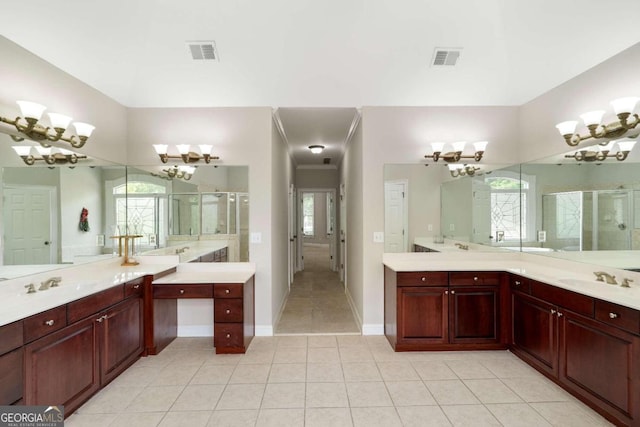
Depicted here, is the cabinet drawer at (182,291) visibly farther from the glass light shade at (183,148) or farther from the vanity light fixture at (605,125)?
the vanity light fixture at (605,125)

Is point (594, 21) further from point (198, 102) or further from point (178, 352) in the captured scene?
point (178, 352)

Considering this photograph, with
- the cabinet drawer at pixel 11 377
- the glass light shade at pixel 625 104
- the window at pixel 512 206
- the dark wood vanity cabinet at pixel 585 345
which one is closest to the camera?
the cabinet drawer at pixel 11 377

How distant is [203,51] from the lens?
2.98 m

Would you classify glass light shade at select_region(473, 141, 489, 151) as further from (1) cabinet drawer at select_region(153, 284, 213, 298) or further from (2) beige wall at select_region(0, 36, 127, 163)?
(2) beige wall at select_region(0, 36, 127, 163)

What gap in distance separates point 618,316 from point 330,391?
198cm

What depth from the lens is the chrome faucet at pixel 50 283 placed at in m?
2.33

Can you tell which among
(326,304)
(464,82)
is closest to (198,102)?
(464,82)

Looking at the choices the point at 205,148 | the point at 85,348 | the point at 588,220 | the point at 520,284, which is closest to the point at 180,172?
the point at 205,148

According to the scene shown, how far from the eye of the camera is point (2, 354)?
1625mm

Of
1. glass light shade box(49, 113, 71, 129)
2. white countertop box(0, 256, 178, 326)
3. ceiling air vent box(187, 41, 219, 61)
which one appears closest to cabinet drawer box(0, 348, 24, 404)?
white countertop box(0, 256, 178, 326)

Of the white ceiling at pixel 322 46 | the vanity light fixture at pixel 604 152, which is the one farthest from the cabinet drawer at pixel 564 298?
the white ceiling at pixel 322 46

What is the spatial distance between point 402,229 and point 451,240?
1.99ft

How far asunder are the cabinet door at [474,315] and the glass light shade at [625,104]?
1749 mm

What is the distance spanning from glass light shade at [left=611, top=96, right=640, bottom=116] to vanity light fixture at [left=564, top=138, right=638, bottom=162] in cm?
25
